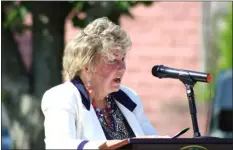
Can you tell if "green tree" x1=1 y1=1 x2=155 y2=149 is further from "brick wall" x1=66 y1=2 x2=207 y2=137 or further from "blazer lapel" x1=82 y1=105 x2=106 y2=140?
"brick wall" x1=66 y1=2 x2=207 y2=137

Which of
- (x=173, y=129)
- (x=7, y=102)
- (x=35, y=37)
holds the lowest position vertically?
(x=173, y=129)

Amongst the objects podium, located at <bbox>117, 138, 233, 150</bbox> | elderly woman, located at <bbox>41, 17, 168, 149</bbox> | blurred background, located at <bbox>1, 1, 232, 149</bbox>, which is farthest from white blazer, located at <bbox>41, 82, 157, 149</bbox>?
blurred background, located at <bbox>1, 1, 232, 149</bbox>

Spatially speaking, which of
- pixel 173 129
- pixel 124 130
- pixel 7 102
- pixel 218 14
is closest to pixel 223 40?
pixel 218 14

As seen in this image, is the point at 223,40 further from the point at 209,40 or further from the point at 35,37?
the point at 35,37

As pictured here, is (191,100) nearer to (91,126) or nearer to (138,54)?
(91,126)

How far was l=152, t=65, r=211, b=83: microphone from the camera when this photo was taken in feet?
13.6

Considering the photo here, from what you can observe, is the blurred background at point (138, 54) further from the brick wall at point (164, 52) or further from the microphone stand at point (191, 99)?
the microphone stand at point (191, 99)

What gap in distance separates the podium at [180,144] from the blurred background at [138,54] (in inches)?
46.7

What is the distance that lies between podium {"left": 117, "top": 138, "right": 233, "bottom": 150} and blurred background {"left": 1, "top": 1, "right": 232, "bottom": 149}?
1.19 meters

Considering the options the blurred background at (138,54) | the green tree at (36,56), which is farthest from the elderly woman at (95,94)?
the green tree at (36,56)

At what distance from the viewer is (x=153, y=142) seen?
3.66 meters

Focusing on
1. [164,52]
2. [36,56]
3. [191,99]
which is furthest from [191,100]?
[164,52]

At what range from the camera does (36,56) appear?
8.06m

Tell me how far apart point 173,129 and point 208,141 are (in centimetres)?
1177
